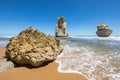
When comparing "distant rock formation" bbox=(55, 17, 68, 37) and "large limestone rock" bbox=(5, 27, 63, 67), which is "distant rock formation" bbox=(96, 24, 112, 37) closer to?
"distant rock formation" bbox=(55, 17, 68, 37)

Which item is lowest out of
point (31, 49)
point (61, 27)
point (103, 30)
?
point (31, 49)

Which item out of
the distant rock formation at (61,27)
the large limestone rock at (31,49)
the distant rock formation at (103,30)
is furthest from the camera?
the distant rock formation at (103,30)

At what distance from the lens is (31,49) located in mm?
6336

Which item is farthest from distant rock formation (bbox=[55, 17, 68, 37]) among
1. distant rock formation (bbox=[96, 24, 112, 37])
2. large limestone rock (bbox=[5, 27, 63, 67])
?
large limestone rock (bbox=[5, 27, 63, 67])

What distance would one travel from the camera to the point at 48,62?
264 inches

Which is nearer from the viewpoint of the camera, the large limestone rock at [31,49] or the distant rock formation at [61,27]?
the large limestone rock at [31,49]

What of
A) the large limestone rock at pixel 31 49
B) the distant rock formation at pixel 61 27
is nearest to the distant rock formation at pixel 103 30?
the distant rock formation at pixel 61 27

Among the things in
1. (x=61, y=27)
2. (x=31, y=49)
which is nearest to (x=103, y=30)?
(x=61, y=27)

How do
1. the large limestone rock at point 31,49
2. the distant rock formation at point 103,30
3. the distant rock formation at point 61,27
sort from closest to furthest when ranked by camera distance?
the large limestone rock at point 31,49 < the distant rock formation at point 61,27 < the distant rock formation at point 103,30

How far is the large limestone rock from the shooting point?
5.98m

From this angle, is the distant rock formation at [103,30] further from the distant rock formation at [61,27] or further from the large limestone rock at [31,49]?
the large limestone rock at [31,49]

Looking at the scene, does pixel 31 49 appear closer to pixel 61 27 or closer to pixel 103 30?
pixel 61 27

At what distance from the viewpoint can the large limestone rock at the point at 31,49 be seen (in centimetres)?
598

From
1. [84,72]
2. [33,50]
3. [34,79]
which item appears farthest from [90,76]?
[33,50]
